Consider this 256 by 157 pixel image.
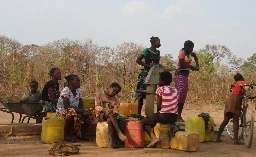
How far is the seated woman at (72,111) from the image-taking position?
6113 millimetres

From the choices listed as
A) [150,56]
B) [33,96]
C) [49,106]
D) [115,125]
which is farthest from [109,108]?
[33,96]

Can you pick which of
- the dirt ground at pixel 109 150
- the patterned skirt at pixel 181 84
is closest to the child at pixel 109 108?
the dirt ground at pixel 109 150

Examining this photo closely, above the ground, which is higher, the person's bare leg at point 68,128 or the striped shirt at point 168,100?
the striped shirt at point 168,100

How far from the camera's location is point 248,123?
6.51 m

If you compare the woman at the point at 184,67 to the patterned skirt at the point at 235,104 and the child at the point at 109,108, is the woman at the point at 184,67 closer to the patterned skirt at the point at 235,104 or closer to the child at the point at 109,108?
the patterned skirt at the point at 235,104

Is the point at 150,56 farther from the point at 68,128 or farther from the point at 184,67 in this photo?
the point at 68,128

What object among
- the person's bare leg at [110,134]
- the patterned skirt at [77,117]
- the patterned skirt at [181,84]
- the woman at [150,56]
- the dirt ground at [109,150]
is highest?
the woman at [150,56]

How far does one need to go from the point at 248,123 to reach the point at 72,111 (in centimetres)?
321

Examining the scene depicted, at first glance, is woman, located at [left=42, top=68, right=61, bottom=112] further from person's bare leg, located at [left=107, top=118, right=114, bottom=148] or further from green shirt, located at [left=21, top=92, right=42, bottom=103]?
person's bare leg, located at [left=107, top=118, right=114, bottom=148]

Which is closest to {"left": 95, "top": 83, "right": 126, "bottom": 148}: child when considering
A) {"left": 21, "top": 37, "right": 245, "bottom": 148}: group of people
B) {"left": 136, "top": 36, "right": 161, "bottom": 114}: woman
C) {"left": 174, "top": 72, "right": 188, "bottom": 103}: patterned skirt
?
{"left": 21, "top": 37, "right": 245, "bottom": 148}: group of people

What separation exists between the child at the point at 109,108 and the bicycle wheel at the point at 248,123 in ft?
7.19

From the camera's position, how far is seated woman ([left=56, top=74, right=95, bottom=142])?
20.1 ft

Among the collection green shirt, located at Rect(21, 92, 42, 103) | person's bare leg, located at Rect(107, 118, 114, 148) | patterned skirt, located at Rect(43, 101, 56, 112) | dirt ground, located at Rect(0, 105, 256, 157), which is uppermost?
green shirt, located at Rect(21, 92, 42, 103)

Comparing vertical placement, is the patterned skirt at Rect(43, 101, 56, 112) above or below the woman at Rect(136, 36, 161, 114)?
below
